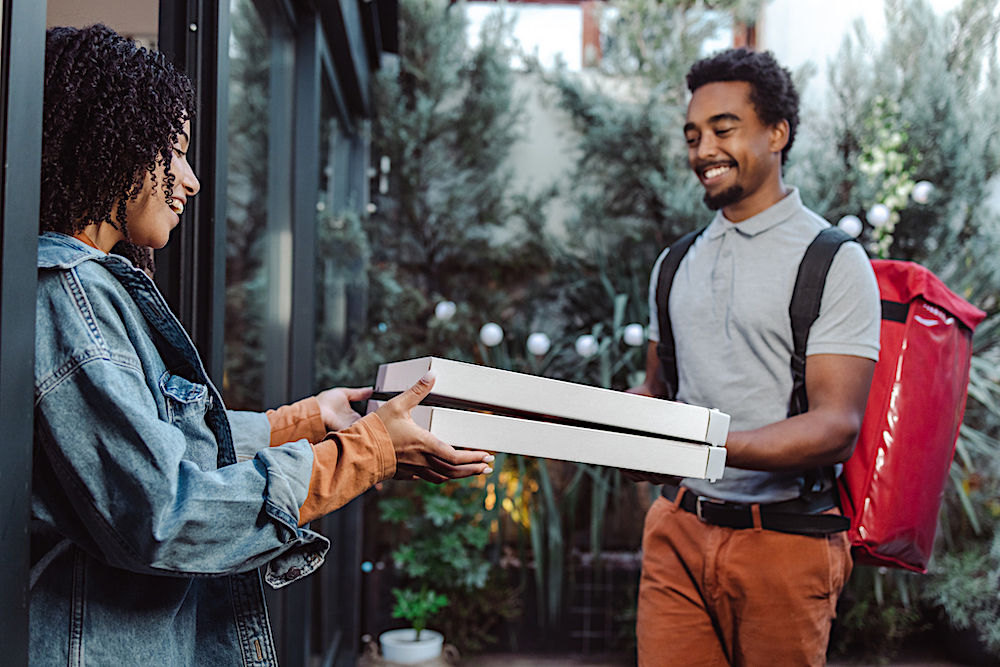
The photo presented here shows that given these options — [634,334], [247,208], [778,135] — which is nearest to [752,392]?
[778,135]

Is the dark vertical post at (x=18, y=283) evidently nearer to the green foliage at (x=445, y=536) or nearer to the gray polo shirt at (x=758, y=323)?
the gray polo shirt at (x=758, y=323)

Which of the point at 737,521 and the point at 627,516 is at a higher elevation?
the point at 737,521

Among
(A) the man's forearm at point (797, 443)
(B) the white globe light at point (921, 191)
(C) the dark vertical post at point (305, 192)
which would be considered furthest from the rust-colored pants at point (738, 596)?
(B) the white globe light at point (921, 191)

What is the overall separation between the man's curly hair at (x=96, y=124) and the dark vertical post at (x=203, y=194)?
0.40 metres

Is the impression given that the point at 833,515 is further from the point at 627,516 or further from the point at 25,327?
the point at 627,516

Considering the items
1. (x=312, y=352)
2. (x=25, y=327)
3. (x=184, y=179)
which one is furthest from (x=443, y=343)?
(x=25, y=327)

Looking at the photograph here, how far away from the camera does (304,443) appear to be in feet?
2.58

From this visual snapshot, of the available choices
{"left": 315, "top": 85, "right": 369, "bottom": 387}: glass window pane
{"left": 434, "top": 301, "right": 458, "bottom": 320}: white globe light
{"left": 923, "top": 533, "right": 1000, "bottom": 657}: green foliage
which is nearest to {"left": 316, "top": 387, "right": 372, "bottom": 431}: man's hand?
{"left": 315, "top": 85, "right": 369, "bottom": 387}: glass window pane

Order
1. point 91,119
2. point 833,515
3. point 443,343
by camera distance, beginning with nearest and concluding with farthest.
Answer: point 91,119 < point 833,515 < point 443,343

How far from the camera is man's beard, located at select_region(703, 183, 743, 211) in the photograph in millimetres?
1556

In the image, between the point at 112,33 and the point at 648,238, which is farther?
the point at 648,238

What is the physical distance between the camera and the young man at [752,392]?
1.33 metres

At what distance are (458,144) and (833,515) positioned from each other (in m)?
2.75

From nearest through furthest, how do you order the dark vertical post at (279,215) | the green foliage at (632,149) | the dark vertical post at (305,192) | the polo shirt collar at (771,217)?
the polo shirt collar at (771,217) → the dark vertical post at (279,215) → the dark vertical post at (305,192) → the green foliage at (632,149)
